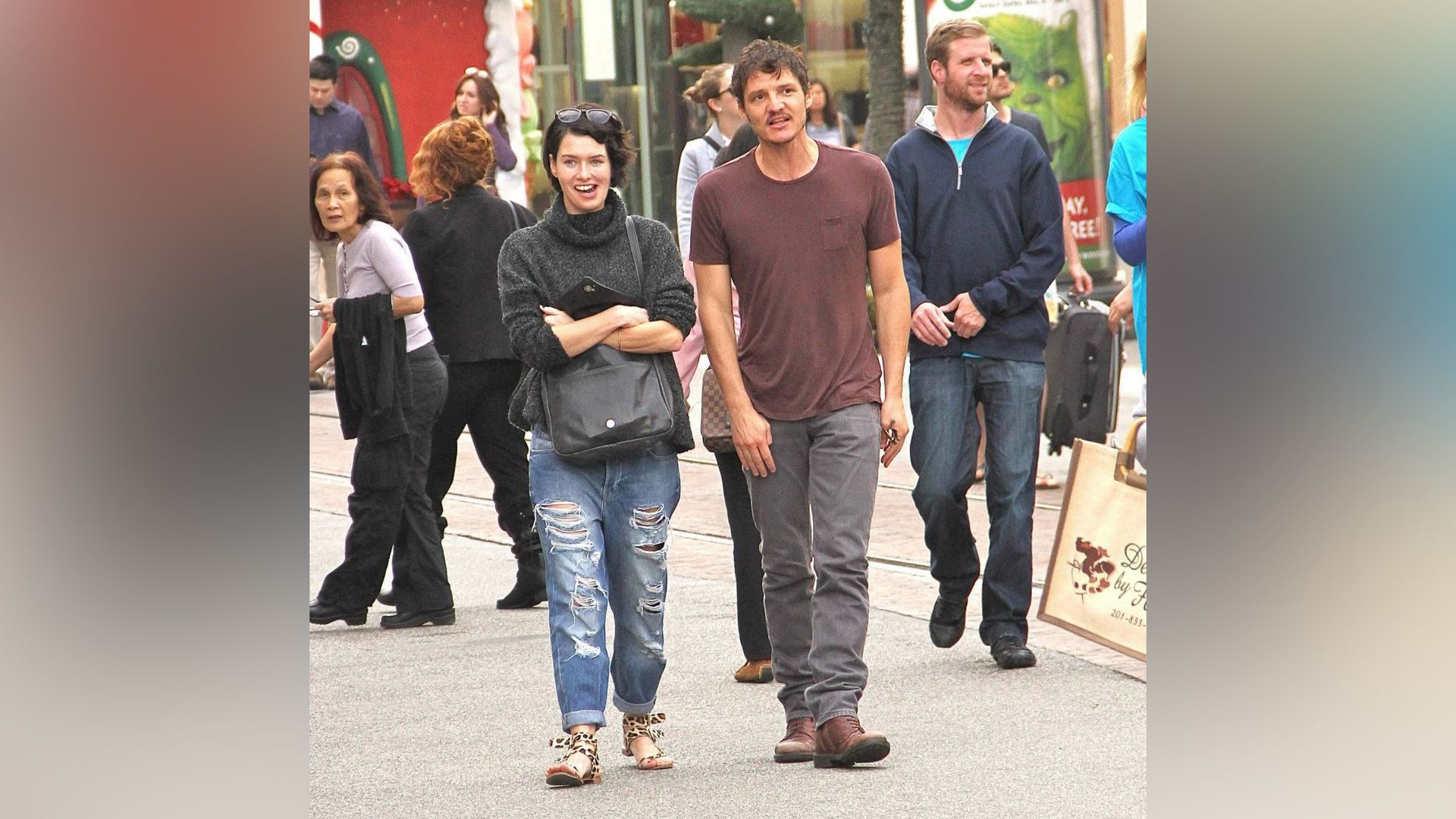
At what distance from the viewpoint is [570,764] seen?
213 inches

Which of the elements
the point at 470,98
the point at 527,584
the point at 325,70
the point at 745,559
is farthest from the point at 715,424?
the point at 325,70

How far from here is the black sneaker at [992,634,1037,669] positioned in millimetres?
6836

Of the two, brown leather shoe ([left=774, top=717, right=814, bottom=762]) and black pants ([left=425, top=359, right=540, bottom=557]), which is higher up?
black pants ([left=425, top=359, right=540, bottom=557])

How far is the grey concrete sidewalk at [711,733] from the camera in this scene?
5.23 meters

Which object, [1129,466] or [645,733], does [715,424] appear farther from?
[1129,466]

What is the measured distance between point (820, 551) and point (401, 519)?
9.78ft

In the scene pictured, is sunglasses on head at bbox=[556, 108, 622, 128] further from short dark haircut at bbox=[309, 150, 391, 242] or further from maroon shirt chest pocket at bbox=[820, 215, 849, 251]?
short dark haircut at bbox=[309, 150, 391, 242]

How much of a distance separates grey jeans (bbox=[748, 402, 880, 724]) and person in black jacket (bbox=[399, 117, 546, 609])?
8.03ft

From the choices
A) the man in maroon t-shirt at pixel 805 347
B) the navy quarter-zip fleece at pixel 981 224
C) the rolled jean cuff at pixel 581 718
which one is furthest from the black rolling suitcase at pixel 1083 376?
the rolled jean cuff at pixel 581 718

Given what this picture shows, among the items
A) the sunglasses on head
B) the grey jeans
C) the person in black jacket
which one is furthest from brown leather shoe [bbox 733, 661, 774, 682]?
the sunglasses on head

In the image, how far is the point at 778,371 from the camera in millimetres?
5625
